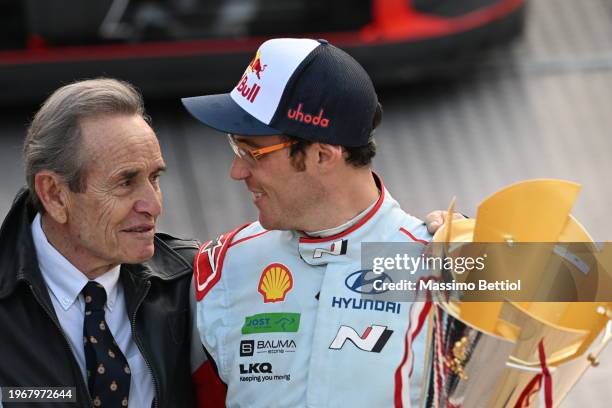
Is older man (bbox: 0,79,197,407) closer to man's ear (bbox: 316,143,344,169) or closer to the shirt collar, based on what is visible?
the shirt collar

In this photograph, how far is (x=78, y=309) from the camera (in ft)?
10.4

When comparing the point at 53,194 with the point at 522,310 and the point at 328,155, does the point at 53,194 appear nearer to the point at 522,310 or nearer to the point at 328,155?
the point at 328,155

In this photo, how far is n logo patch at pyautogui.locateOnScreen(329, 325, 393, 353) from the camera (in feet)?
9.79

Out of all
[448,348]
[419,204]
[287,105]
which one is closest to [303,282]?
[287,105]

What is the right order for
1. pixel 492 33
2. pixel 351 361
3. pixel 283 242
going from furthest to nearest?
pixel 492 33 → pixel 283 242 → pixel 351 361

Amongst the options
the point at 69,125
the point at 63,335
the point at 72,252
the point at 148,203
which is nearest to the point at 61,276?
the point at 72,252

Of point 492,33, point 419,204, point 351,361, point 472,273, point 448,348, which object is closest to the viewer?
point 448,348

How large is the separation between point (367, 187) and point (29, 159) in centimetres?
97

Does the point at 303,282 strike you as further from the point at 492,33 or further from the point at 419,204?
the point at 492,33

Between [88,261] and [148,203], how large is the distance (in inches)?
9.6

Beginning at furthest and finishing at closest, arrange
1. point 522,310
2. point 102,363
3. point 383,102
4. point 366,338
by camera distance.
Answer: point 383,102 < point 102,363 < point 366,338 < point 522,310

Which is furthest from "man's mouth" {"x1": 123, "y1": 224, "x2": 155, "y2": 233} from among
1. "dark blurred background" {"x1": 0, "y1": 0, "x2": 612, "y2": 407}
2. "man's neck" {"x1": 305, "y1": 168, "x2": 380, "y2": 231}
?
"dark blurred background" {"x1": 0, "y1": 0, "x2": 612, "y2": 407}

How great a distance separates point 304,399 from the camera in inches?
118

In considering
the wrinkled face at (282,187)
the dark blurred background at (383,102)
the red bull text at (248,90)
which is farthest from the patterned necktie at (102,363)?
the dark blurred background at (383,102)
